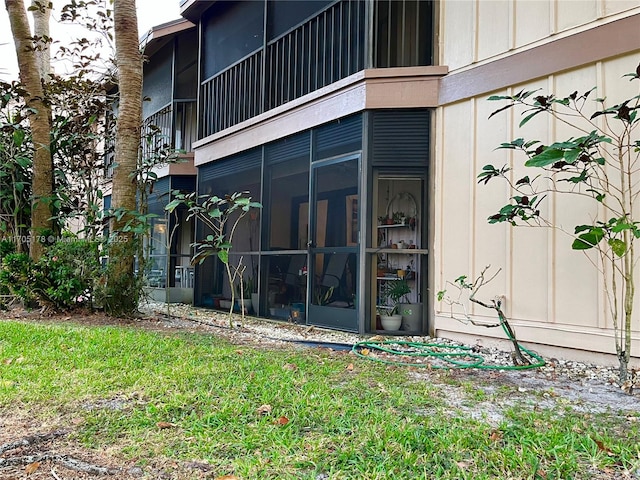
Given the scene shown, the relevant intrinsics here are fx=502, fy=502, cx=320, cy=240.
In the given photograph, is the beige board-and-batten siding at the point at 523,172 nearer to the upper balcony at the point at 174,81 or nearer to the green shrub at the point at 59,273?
the green shrub at the point at 59,273

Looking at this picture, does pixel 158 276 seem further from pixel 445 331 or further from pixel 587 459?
pixel 587 459

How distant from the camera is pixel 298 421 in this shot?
2398 mm

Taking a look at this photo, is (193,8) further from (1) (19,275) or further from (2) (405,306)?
(2) (405,306)

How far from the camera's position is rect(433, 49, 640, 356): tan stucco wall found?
3898 mm

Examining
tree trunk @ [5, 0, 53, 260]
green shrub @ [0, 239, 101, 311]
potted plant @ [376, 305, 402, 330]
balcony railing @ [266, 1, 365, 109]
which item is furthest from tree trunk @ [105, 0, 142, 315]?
potted plant @ [376, 305, 402, 330]

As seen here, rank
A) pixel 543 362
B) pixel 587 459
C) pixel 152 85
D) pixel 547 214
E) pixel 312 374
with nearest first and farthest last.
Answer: pixel 587 459 < pixel 312 374 < pixel 543 362 < pixel 547 214 < pixel 152 85

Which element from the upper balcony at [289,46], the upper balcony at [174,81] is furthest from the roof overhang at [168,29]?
the upper balcony at [289,46]

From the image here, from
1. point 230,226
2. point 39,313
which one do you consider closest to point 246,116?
point 230,226

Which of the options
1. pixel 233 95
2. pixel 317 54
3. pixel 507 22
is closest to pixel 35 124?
pixel 233 95

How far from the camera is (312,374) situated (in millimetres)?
3354

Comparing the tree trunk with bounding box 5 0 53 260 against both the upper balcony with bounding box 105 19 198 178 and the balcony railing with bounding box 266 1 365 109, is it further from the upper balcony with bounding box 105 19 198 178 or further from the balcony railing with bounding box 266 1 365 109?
the balcony railing with bounding box 266 1 365 109

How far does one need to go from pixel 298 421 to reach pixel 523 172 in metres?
3.07

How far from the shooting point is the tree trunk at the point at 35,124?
264 inches

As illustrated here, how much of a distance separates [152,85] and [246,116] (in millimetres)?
4427
